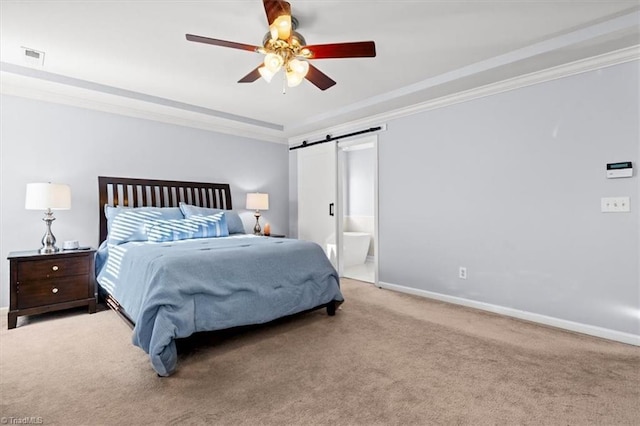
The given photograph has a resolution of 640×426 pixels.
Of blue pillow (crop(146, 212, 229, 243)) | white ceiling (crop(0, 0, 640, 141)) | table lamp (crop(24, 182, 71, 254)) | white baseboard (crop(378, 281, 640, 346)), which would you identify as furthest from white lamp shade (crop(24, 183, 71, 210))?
white baseboard (crop(378, 281, 640, 346))

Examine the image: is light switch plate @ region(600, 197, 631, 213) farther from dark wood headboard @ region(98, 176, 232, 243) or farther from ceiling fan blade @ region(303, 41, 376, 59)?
dark wood headboard @ region(98, 176, 232, 243)

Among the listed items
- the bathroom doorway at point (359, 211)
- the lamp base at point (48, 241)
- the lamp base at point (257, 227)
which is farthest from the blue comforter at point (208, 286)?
the bathroom doorway at point (359, 211)

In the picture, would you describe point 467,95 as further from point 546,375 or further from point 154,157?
point 154,157

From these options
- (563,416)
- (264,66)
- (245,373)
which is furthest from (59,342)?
(563,416)

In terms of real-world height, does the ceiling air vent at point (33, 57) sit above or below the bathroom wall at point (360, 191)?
above

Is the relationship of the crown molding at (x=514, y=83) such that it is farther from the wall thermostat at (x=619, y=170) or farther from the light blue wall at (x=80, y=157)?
the light blue wall at (x=80, y=157)

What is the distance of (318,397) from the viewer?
1.85m

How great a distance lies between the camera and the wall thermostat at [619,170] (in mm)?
2597

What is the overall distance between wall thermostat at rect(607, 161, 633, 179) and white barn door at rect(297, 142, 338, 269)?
3.22 meters

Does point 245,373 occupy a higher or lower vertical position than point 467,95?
lower

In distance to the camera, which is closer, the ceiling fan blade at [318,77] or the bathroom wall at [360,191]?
the ceiling fan blade at [318,77]

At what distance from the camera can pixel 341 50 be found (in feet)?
7.16

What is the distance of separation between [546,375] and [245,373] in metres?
1.94

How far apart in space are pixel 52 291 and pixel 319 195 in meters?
3.56
